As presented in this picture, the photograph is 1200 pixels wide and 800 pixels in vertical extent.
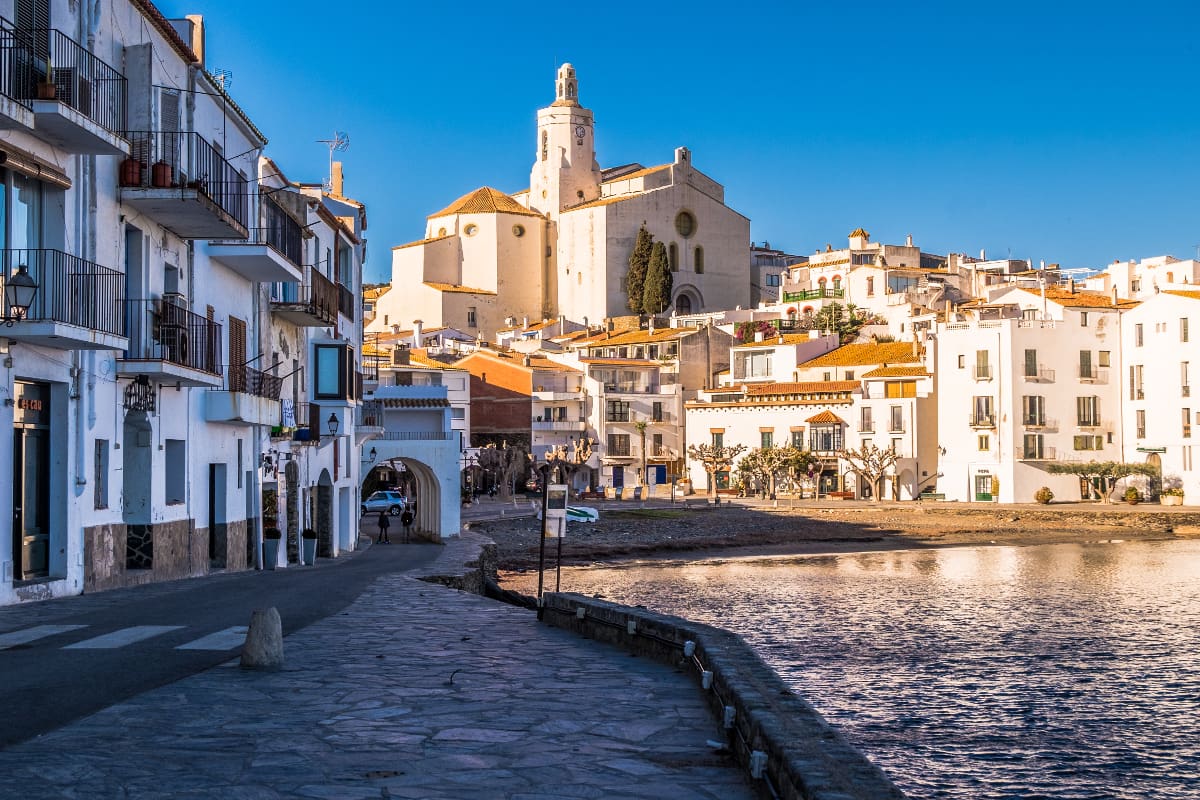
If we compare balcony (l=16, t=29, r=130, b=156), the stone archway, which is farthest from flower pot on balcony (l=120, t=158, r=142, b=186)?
the stone archway

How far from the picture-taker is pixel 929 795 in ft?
39.0

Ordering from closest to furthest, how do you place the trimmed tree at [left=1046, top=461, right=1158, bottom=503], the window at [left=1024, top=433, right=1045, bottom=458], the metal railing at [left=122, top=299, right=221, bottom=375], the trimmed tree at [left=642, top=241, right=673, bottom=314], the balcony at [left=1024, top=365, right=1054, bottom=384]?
the metal railing at [left=122, top=299, right=221, bottom=375] → the trimmed tree at [left=1046, top=461, right=1158, bottom=503] → the window at [left=1024, top=433, right=1045, bottom=458] → the balcony at [left=1024, top=365, right=1054, bottom=384] → the trimmed tree at [left=642, top=241, right=673, bottom=314]

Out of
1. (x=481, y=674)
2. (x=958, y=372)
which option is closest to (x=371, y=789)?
(x=481, y=674)

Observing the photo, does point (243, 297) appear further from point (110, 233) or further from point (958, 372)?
point (958, 372)

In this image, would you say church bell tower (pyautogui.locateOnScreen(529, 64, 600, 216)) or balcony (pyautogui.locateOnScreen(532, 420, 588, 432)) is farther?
church bell tower (pyautogui.locateOnScreen(529, 64, 600, 216))

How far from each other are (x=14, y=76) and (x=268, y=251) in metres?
9.40

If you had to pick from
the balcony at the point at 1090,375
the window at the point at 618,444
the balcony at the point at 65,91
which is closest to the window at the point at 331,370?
the balcony at the point at 65,91

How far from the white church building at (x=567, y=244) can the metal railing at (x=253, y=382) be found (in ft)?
301

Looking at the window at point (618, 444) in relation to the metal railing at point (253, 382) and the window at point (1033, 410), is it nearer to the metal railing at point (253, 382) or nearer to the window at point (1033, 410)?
the window at point (1033, 410)

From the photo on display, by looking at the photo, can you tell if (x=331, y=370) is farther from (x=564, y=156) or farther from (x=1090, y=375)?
(x=564, y=156)

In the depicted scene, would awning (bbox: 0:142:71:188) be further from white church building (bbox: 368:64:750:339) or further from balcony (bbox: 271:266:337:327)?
white church building (bbox: 368:64:750:339)

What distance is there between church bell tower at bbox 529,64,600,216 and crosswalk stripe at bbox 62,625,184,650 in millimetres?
117659

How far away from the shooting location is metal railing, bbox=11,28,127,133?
18.1 meters

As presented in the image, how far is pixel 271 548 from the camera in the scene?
1196 inches
